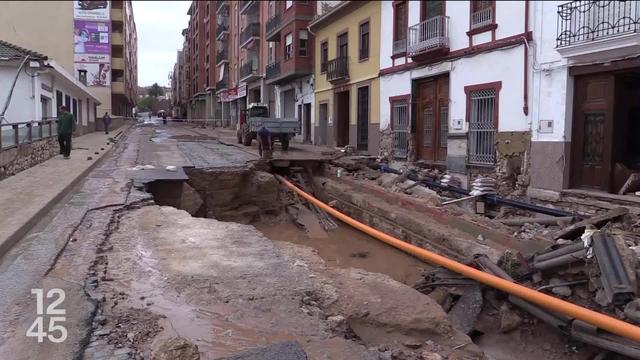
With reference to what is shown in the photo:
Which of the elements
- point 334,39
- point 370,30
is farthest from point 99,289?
point 334,39

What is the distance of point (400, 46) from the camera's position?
734 inches

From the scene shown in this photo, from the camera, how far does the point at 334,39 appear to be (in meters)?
25.2

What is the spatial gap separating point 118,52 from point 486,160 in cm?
4862

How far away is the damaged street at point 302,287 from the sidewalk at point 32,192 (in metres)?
0.17

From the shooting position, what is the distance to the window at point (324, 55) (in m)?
26.2

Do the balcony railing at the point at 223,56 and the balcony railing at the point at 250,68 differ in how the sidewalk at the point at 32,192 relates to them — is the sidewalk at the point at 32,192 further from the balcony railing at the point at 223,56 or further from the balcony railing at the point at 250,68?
the balcony railing at the point at 223,56

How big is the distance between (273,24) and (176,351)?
3234cm

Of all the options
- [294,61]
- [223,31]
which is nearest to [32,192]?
[294,61]

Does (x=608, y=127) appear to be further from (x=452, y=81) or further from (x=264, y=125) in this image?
(x=264, y=125)

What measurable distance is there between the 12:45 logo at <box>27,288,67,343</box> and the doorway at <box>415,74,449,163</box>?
13.1m

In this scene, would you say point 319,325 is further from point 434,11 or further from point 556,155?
point 434,11

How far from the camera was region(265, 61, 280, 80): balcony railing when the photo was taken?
1298 inches

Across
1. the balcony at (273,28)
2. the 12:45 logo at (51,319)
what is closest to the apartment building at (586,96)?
the 12:45 logo at (51,319)

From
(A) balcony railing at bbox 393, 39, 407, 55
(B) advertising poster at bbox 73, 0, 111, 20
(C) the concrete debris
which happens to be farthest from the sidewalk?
(B) advertising poster at bbox 73, 0, 111, 20
